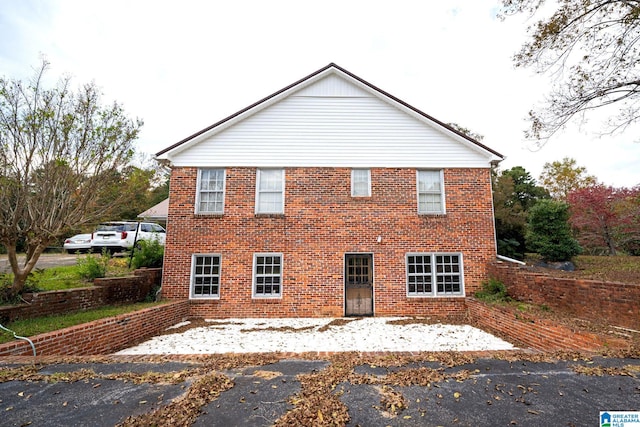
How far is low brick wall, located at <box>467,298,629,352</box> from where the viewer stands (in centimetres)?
514

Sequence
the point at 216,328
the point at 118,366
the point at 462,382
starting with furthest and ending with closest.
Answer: the point at 216,328
the point at 118,366
the point at 462,382

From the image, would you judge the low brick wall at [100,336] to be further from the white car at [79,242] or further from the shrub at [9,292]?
the white car at [79,242]

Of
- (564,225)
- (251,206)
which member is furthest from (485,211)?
(251,206)

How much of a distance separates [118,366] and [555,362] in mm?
7005

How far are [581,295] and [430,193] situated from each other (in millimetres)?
4880

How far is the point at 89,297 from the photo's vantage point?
24.3 ft

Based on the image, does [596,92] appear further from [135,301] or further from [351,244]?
[135,301]

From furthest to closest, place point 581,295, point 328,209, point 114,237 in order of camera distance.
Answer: point 114,237 → point 328,209 → point 581,295

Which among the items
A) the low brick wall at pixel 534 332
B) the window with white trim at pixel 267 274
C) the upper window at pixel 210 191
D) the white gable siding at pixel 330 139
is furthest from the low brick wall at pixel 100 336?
the low brick wall at pixel 534 332

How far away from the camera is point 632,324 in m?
5.70

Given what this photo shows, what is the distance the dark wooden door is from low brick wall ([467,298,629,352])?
10.9ft

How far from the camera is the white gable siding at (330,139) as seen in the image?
9969 mm

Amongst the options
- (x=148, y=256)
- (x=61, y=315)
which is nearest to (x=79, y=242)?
(x=148, y=256)

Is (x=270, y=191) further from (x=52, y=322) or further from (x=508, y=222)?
(x=508, y=222)
